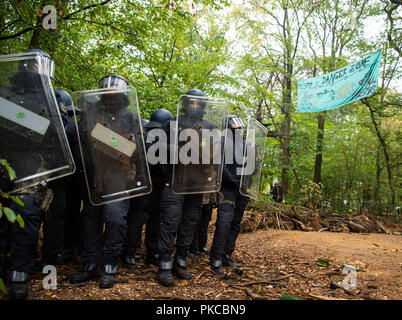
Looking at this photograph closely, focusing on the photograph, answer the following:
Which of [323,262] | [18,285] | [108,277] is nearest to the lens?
[18,285]

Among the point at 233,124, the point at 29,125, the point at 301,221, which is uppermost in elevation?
the point at 233,124

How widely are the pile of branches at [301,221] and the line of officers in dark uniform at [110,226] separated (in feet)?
8.18

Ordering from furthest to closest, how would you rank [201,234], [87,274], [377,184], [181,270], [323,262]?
[377,184] < [201,234] < [323,262] < [181,270] < [87,274]

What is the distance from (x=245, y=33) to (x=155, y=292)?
11.8 m

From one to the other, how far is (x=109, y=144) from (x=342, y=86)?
611 cm

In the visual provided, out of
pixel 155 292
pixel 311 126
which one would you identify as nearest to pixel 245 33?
pixel 311 126

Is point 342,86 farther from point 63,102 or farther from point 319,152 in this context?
point 63,102

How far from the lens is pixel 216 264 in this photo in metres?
3.31

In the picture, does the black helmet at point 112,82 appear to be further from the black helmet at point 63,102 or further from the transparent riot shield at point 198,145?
the transparent riot shield at point 198,145

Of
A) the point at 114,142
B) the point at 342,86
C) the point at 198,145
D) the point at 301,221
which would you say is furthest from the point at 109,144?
the point at 342,86

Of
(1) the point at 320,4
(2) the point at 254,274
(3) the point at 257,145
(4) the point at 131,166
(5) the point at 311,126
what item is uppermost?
(1) the point at 320,4

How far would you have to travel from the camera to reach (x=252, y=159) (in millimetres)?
3600

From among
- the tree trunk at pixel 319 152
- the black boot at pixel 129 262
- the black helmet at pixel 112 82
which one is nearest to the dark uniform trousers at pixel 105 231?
the black boot at pixel 129 262
